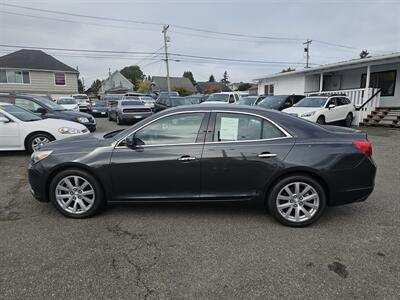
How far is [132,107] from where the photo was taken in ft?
49.9

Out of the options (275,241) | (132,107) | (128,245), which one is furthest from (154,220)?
(132,107)

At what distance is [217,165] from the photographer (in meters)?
3.60

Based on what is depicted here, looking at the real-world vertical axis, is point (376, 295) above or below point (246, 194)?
below

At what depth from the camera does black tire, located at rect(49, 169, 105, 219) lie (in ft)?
12.3

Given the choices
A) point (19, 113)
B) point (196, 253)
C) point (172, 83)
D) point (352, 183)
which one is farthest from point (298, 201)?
point (172, 83)

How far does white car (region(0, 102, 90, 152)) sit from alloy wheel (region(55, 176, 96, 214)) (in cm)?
379

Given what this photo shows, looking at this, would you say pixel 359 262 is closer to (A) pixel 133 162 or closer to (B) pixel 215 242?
(B) pixel 215 242

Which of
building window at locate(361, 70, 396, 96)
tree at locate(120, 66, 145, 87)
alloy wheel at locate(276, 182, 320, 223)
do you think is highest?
tree at locate(120, 66, 145, 87)

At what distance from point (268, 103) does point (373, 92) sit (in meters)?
5.69

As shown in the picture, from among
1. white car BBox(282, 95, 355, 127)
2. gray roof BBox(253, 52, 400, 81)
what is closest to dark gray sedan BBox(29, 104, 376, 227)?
white car BBox(282, 95, 355, 127)

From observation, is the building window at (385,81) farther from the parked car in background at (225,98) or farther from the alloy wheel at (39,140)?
the alloy wheel at (39,140)

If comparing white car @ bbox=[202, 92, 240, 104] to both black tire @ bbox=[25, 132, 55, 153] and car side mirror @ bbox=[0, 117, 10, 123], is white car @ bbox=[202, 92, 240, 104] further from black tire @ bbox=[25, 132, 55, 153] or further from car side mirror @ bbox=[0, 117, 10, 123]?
car side mirror @ bbox=[0, 117, 10, 123]

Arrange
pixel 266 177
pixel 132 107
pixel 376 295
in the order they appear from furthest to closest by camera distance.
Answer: pixel 132 107, pixel 266 177, pixel 376 295

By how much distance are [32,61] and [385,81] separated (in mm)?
32879
